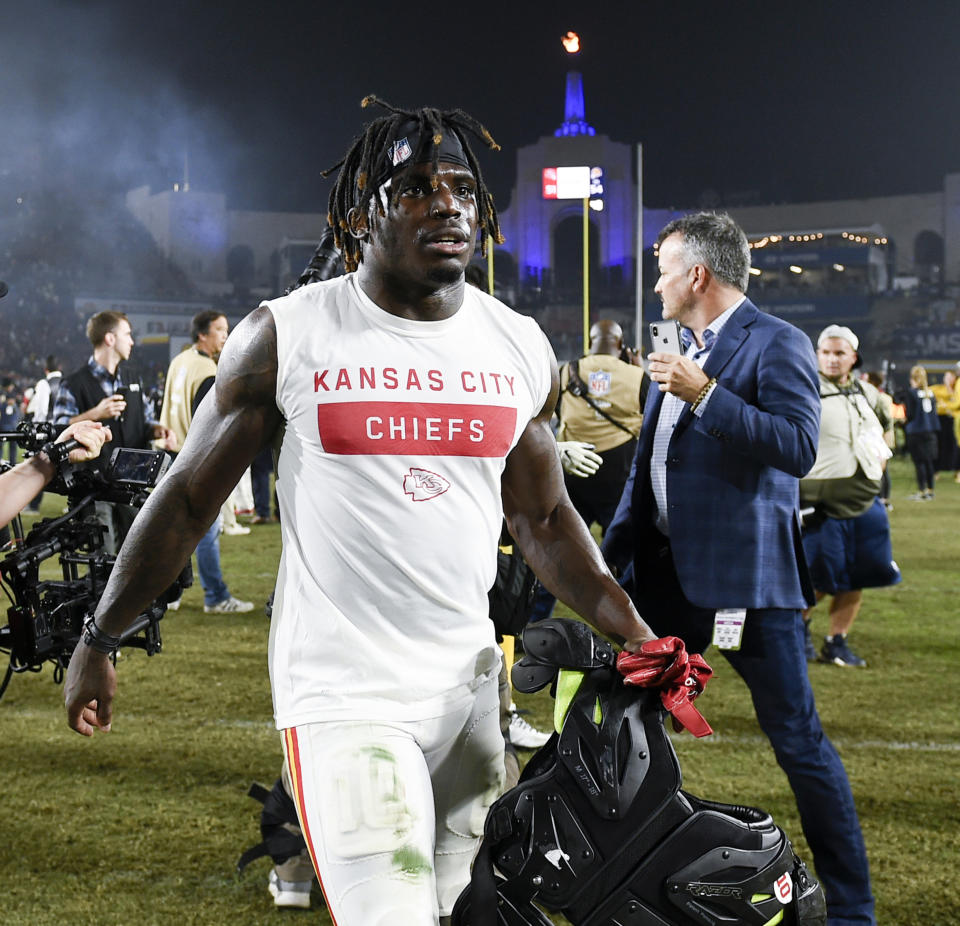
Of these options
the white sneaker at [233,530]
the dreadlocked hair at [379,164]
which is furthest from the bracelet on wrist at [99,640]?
the white sneaker at [233,530]

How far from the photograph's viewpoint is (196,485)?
2.16m

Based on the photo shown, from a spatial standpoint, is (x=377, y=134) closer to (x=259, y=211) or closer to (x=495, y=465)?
(x=495, y=465)

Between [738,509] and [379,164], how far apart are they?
1.66 meters

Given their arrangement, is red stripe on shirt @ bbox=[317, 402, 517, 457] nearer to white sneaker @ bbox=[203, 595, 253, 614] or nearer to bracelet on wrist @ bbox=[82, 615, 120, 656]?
bracelet on wrist @ bbox=[82, 615, 120, 656]

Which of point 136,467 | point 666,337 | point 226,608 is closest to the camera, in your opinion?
point 136,467

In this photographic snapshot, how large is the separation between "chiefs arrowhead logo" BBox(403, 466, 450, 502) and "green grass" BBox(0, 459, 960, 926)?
197 cm

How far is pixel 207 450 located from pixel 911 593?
315 inches

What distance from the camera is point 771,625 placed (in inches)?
130

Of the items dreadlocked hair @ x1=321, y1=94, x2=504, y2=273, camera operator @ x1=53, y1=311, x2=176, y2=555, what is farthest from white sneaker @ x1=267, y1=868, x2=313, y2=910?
camera operator @ x1=53, y1=311, x2=176, y2=555

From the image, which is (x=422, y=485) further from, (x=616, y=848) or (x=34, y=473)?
(x=34, y=473)

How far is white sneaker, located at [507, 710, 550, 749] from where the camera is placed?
5.11 m

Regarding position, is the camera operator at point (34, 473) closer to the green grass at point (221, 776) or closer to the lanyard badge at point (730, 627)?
the green grass at point (221, 776)

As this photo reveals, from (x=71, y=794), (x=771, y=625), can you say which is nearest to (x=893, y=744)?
(x=771, y=625)

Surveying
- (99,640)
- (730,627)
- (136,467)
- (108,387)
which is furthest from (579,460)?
(108,387)
